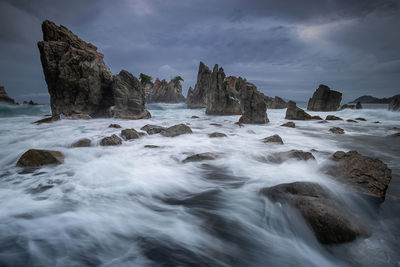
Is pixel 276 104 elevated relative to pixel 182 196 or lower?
elevated

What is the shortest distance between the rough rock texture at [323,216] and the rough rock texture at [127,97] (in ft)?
55.7

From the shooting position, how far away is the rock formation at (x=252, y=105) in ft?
49.9

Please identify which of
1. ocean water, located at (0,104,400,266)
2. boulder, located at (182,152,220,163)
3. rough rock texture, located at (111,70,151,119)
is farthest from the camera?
rough rock texture, located at (111,70,151,119)

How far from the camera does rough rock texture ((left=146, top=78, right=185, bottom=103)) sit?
81750mm

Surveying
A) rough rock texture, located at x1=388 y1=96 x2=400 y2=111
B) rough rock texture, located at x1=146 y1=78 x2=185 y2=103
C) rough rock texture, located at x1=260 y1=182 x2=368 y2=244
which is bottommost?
rough rock texture, located at x1=260 y1=182 x2=368 y2=244

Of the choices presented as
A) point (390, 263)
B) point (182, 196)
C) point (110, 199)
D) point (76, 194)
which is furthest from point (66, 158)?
point (390, 263)

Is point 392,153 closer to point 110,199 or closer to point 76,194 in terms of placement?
point 110,199

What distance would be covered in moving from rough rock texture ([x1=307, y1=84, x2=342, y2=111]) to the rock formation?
2579 cm

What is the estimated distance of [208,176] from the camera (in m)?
4.18

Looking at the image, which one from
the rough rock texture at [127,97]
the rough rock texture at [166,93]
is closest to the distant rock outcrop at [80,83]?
the rough rock texture at [127,97]

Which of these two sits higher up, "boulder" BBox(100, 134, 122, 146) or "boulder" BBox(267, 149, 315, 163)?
"boulder" BBox(267, 149, 315, 163)

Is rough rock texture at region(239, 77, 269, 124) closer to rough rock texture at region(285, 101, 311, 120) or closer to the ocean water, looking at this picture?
rough rock texture at region(285, 101, 311, 120)

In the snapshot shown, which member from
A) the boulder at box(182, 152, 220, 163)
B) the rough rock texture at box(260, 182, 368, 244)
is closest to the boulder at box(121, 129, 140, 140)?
the boulder at box(182, 152, 220, 163)

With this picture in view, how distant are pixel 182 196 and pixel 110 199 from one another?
4.01 ft
